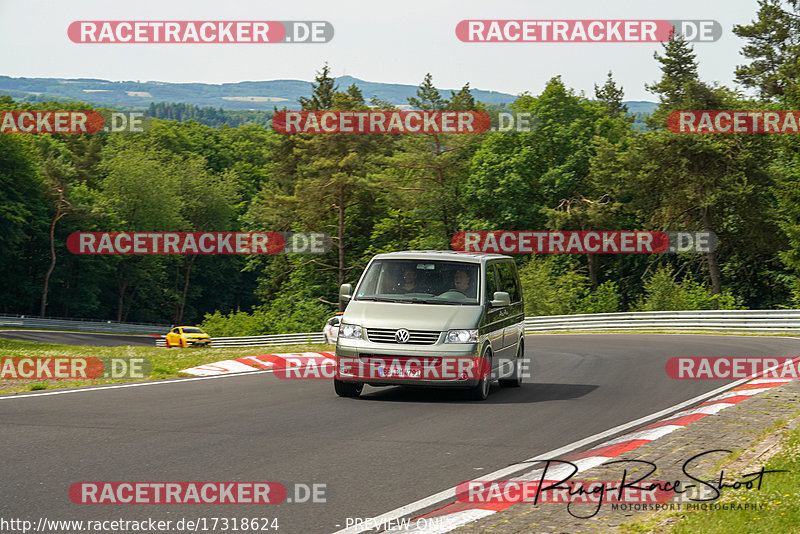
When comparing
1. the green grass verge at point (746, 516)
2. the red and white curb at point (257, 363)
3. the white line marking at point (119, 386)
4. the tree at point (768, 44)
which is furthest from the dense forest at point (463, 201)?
the green grass verge at point (746, 516)

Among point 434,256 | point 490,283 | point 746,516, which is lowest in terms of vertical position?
point 746,516

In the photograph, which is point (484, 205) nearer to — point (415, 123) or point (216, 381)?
point (415, 123)

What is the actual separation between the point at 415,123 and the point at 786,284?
27.7 m

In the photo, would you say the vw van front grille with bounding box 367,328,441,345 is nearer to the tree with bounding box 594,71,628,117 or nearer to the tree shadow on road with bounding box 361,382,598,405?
the tree shadow on road with bounding box 361,382,598,405

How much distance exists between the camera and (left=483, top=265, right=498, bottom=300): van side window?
45.3ft

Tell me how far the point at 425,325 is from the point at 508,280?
10.6 ft

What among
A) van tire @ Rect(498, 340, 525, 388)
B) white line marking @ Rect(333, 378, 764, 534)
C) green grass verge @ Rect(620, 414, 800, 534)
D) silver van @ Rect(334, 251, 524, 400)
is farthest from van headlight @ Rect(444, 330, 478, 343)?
green grass verge @ Rect(620, 414, 800, 534)

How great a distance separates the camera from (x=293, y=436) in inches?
384

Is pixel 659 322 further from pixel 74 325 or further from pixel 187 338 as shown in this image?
pixel 74 325

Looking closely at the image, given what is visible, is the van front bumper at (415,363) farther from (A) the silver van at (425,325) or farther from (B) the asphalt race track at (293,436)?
(B) the asphalt race track at (293,436)

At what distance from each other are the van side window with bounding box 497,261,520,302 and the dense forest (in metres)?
32.1

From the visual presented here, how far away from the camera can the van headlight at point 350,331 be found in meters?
12.8

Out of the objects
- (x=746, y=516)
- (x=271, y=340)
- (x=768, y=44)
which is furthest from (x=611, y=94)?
(x=746, y=516)

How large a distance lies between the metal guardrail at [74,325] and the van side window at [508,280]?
5964 centimetres
